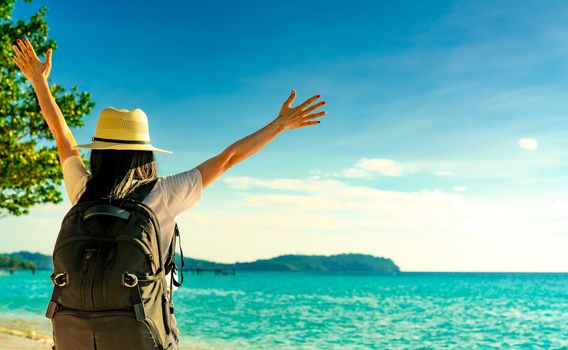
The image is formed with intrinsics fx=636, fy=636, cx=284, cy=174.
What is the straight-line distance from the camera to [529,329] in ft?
123

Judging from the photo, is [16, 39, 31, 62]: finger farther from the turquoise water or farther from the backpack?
the turquoise water

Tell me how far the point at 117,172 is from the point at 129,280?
0.47 m

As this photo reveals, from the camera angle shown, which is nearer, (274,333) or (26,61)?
(26,61)

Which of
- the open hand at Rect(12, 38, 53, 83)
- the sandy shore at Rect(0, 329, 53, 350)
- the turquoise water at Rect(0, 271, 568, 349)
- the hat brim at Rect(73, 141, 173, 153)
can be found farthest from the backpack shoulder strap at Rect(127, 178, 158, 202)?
the turquoise water at Rect(0, 271, 568, 349)

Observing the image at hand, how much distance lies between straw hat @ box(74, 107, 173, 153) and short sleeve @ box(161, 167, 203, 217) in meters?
0.19

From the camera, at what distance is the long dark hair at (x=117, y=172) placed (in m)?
2.46

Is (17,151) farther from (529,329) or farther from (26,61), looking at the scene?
(529,329)

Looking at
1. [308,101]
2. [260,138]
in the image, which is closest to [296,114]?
[308,101]

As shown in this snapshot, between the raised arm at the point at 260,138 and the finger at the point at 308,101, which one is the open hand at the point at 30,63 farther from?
the finger at the point at 308,101

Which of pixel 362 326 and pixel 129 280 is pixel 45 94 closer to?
pixel 129 280

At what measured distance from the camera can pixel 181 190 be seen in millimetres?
2529

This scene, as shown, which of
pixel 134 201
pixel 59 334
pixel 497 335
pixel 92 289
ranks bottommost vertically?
pixel 497 335

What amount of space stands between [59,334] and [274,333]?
92.2ft

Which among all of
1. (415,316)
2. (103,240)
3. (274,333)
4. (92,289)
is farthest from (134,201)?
(415,316)
